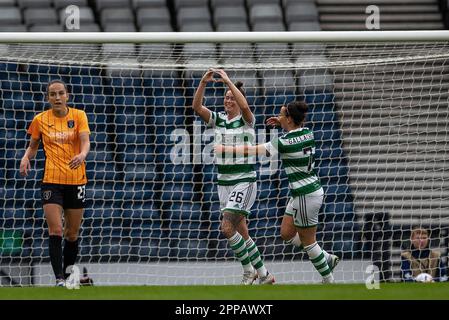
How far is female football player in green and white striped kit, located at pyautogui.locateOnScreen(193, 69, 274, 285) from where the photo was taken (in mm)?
9680

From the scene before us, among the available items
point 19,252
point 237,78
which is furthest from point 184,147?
point 19,252

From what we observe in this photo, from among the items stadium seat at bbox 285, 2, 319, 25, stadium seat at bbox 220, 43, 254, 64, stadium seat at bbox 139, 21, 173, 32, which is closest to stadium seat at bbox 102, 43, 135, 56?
stadium seat at bbox 220, 43, 254, 64

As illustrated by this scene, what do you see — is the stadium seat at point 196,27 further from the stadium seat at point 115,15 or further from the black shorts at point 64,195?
the black shorts at point 64,195

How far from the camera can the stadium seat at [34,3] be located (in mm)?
15258

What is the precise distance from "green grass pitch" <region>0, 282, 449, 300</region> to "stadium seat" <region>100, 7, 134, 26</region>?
6670 millimetres

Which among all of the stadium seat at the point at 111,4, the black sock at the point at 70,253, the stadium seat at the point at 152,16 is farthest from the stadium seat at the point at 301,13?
the black sock at the point at 70,253

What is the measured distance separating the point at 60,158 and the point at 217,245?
9.34ft

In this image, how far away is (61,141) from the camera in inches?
365

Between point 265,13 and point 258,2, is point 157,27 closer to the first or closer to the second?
point 265,13

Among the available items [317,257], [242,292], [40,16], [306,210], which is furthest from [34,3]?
[242,292]

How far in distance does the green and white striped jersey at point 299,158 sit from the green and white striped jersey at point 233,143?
1.67 feet

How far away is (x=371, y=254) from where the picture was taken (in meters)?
11.5

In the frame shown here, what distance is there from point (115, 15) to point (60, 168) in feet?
20.1

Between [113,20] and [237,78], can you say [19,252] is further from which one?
[113,20]
